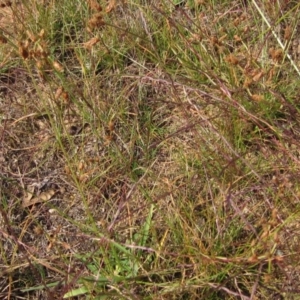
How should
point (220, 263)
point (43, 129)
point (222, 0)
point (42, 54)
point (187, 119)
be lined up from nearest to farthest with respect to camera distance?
point (42, 54) → point (220, 263) → point (187, 119) → point (43, 129) → point (222, 0)

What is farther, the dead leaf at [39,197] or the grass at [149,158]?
the dead leaf at [39,197]

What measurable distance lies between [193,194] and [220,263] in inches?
10.4

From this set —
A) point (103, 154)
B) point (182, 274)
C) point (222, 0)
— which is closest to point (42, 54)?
point (103, 154)

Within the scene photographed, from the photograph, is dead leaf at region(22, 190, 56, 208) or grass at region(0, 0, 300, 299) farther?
dead leaf at region(22, 190, 56, 208)

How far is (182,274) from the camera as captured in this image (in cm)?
162

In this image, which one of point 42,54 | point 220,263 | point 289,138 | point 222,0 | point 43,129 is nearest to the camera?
point 42,54

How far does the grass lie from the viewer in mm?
1600

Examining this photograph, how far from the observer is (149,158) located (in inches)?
74.8

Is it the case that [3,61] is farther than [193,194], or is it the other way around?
[3,61]

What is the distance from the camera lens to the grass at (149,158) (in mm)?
1600

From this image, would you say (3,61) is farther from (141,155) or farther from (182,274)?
(182,274)

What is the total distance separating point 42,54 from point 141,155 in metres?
0.56

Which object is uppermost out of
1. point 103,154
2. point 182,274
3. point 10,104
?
point 10,104

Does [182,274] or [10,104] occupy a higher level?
[10,104]
